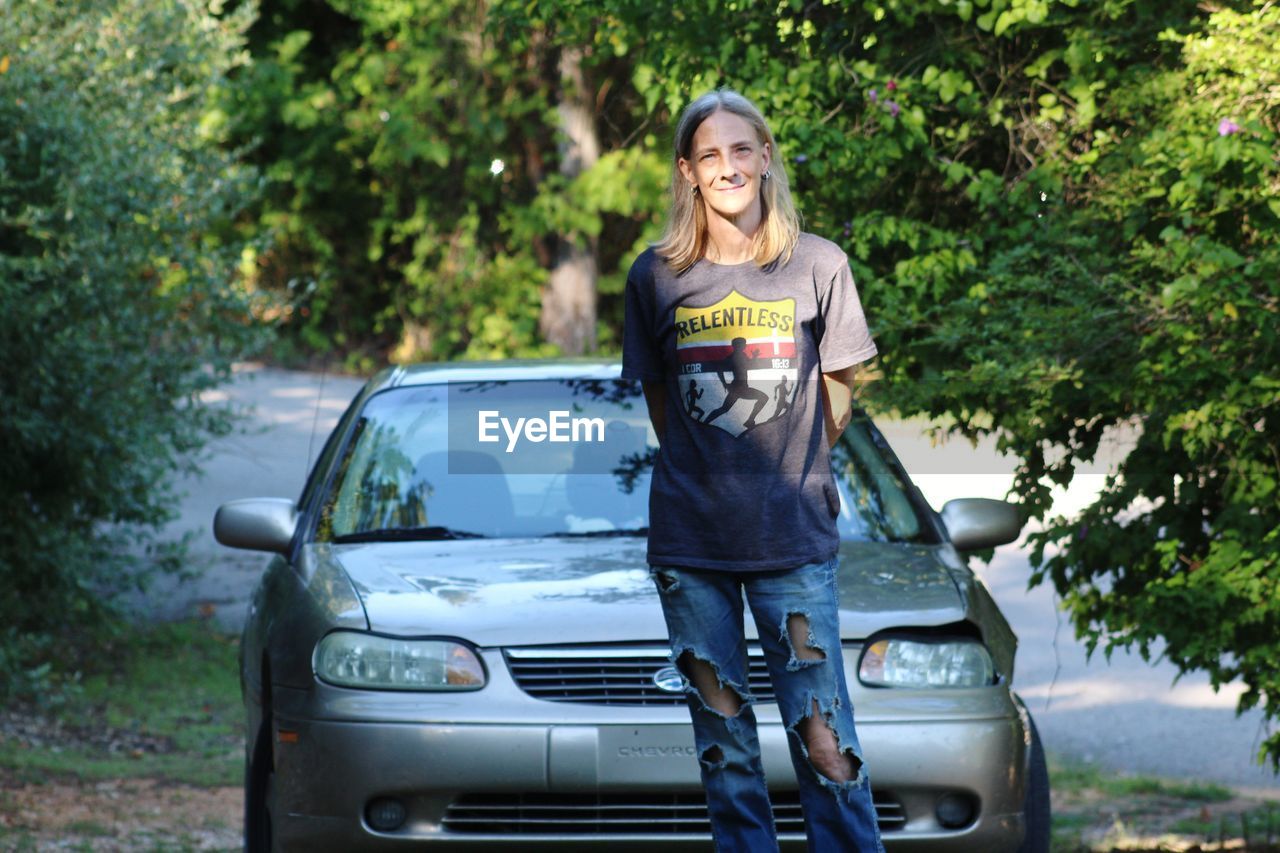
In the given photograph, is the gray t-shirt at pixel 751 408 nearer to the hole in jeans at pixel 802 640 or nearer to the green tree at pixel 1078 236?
the hole in jeans at pixel 802 640

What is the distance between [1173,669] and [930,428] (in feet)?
19.9

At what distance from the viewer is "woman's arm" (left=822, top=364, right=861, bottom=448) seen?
3.52 m

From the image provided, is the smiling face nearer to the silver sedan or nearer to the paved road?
the silver sedan

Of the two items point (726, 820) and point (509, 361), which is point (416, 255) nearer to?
point (509, 361)

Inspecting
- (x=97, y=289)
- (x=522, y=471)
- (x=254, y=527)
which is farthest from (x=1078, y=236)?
(x=97, y=289)

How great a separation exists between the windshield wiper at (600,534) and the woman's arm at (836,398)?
170 cm

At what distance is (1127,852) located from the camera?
247 inches

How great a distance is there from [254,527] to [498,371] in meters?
0.97

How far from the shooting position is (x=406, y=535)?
17.3ft

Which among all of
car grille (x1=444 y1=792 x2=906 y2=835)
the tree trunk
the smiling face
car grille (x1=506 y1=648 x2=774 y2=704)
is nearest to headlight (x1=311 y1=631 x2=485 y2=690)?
car grille (x1=506 y1=648 x2=774 y2=704)

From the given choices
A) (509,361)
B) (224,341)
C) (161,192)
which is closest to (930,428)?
(509,361)

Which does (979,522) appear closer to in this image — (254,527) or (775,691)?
(775,691)

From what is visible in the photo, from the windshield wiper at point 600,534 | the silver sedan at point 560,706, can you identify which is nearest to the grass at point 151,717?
the silver sedan at point 560,706

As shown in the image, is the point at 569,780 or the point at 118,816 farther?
the point at 118,816
